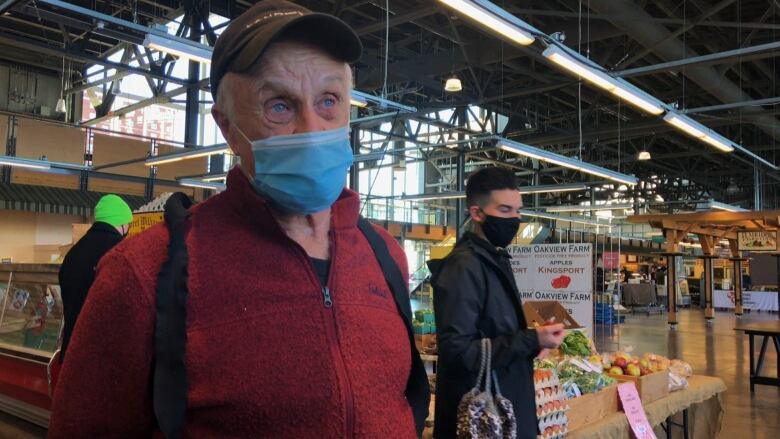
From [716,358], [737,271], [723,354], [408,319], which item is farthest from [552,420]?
[737,271]

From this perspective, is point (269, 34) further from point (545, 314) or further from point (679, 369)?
point (679, 369)

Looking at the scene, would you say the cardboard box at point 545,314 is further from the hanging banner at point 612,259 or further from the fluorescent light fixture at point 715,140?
the fluorescent light fixture at point 715,140

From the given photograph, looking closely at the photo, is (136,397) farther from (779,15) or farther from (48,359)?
(779,15)

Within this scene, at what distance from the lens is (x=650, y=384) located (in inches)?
152

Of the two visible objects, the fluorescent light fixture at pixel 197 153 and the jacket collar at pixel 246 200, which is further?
the fluorescent light fixture at pixel 197 153

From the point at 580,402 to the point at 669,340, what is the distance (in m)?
10.8

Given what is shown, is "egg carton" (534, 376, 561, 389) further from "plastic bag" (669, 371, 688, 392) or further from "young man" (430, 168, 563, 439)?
"plastic bag" (669, 371, 688, 392)

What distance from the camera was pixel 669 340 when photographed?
1273cm

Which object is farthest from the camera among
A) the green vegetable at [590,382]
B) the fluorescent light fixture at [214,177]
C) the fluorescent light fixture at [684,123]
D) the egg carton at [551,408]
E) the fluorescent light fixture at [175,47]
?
the fluorescent light fixture at [214,177]

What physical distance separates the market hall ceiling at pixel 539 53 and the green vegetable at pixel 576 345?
423cm

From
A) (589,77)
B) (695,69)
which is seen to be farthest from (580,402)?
(695,69)

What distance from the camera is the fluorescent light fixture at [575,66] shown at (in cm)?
574

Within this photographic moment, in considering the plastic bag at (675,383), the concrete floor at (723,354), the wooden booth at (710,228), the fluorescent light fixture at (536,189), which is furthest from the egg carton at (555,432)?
the wooden booth at (710,228)

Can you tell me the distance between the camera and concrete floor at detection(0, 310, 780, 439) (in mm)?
5816
